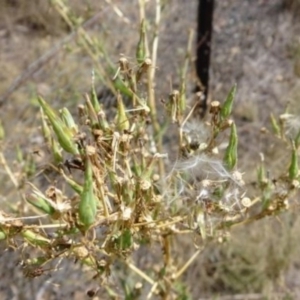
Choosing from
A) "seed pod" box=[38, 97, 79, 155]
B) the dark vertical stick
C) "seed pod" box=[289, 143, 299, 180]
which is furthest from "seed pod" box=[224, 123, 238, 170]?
the dark vertical stick

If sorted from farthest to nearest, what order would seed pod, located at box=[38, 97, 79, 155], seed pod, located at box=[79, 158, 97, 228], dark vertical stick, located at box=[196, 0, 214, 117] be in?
1. dark vertical stick, located at box=[196, 0, 214, 117]
2. seed pod, located at box=[38, 97, 79, 155]
3. seed pod, located at box=[79, 158, 97, 228]

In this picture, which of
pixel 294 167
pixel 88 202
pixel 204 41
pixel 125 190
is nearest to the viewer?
pixel 88 202

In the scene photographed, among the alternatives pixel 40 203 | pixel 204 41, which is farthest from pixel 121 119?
pixel 204 41

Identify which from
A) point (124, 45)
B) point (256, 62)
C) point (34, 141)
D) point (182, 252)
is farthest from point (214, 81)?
point (182, 252)

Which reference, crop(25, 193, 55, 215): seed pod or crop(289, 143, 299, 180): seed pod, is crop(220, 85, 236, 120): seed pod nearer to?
crop(289, 143, 299, 180): seed pod

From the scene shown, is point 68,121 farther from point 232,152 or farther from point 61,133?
point 232,152

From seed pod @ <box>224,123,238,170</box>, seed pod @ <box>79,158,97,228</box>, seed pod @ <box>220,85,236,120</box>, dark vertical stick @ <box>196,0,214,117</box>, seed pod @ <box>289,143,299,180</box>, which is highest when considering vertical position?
seed pod @ <box>79,158,97,228</box>

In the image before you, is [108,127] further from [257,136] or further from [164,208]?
[257,136]

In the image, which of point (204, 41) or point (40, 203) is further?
point (204, 41)
